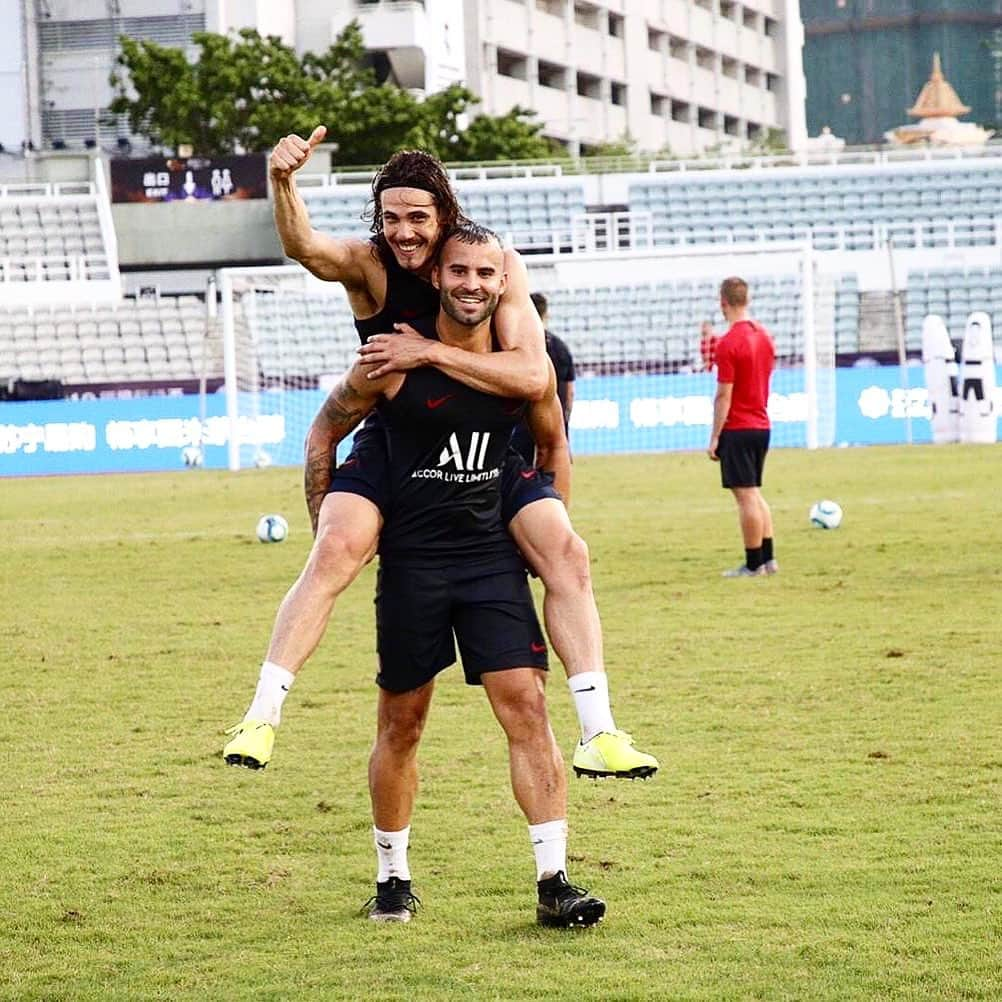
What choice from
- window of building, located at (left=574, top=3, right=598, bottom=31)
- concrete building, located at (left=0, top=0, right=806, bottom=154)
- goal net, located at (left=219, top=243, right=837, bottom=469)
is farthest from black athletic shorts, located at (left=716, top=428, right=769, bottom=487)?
window of building, located at (left=574, top=3, right=598, bottom=31)

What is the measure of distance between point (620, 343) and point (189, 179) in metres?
16.8

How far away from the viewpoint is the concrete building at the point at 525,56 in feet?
190

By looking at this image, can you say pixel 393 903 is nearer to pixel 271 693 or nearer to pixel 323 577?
pixel 271 693

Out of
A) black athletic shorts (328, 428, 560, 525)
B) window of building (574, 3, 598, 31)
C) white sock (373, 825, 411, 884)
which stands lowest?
white sock (373, 825, 411, 884)

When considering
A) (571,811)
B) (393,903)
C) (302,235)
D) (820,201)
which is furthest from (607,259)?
(393,903)

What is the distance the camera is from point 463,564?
5.34 meters

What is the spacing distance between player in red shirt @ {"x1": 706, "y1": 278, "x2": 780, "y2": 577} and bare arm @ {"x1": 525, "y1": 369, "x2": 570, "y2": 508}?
8.54m

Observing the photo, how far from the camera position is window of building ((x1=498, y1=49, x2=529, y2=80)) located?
70.9 m

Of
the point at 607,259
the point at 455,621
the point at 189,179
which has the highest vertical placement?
the point at 189,179

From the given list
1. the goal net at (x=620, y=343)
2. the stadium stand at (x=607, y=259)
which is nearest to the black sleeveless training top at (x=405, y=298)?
the goal net at (x=620, y=343)

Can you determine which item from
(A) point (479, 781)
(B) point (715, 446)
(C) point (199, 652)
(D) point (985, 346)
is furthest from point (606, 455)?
(A) point (479, 781)

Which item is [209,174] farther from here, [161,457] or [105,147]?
[161,457]

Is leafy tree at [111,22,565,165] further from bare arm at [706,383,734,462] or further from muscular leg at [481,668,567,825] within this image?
muscular leg at [481,668,567,825]

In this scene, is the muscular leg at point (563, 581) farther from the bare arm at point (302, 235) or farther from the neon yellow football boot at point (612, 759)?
the bare arm at point (302, 235)
